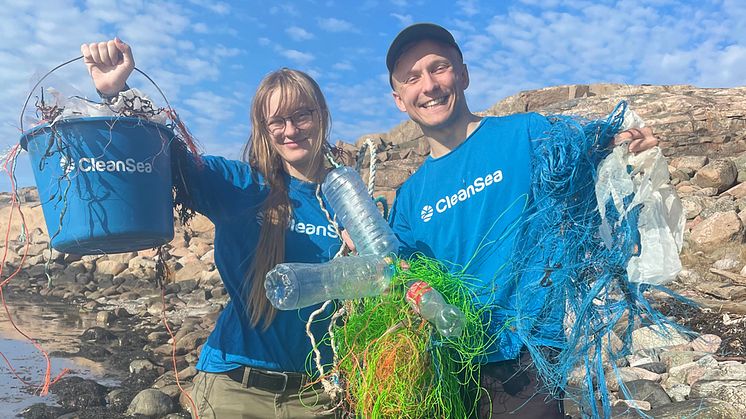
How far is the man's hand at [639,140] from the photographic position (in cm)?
266

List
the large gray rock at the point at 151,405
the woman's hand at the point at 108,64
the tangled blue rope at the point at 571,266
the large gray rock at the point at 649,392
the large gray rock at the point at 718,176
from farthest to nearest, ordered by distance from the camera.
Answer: the large gray rock at the point at 718,176, the large gray rock at the point at 151,405, the large gray rock at the point at 649,392, the woman's hand at the point at 108,64, the tangled blue rope at the point at 571,266

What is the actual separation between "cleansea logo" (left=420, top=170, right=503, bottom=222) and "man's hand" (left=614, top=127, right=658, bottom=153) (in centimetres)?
56

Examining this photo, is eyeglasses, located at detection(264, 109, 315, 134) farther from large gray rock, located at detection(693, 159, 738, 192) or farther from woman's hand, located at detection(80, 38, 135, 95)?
large gray rock, located at detection(693, 159, 738, 192)

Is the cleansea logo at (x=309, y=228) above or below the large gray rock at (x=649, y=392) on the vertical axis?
above

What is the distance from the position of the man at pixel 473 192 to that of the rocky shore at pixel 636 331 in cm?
61

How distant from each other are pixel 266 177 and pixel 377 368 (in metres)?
1.28

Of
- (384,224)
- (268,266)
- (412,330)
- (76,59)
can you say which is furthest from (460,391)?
(76,59)

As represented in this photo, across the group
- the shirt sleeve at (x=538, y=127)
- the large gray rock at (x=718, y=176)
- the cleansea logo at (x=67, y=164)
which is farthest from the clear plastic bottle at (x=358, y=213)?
the large gray rock at (x=718, y=176)

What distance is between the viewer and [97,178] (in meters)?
2.83

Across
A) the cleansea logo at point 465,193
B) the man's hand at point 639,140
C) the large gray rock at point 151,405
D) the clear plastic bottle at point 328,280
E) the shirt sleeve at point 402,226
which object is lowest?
the large gray rock at point 151,405

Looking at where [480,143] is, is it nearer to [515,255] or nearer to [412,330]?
[515,255]

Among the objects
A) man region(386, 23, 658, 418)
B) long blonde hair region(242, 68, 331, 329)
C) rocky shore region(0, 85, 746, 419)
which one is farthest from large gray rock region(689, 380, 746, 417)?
long blonde hair region(242, 68, 331, 329)

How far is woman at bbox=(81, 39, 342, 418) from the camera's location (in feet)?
10.3

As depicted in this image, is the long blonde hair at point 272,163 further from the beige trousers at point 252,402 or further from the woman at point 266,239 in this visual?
the beige trousers at point 252,402
